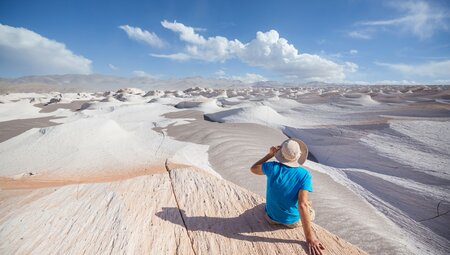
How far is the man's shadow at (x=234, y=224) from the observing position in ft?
7.25

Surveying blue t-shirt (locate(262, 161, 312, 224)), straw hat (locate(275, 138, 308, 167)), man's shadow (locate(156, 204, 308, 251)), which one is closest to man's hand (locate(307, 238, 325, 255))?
man's shadow (locate(156, 204, 308, 251))

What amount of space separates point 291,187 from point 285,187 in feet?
0.16

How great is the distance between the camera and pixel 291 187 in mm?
1980

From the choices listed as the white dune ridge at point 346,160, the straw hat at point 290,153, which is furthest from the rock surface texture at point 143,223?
the white dune ridge at point 346,160

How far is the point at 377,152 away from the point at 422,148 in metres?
1.20

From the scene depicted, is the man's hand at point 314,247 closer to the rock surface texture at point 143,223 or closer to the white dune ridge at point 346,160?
the rock surface texture at point 143,223

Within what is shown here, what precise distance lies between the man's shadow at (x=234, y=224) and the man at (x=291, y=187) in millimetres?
191

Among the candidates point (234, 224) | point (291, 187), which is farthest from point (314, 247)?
point (234, 224)

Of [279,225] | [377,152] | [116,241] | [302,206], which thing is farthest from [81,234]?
[377,152]

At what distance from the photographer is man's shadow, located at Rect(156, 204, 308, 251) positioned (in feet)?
7.25

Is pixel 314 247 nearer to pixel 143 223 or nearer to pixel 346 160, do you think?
pixel 143 223

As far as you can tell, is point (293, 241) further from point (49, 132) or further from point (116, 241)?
point (49, 132)

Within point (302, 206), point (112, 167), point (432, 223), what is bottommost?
A: point (432, 223)

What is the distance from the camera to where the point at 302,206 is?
1.90 meters
